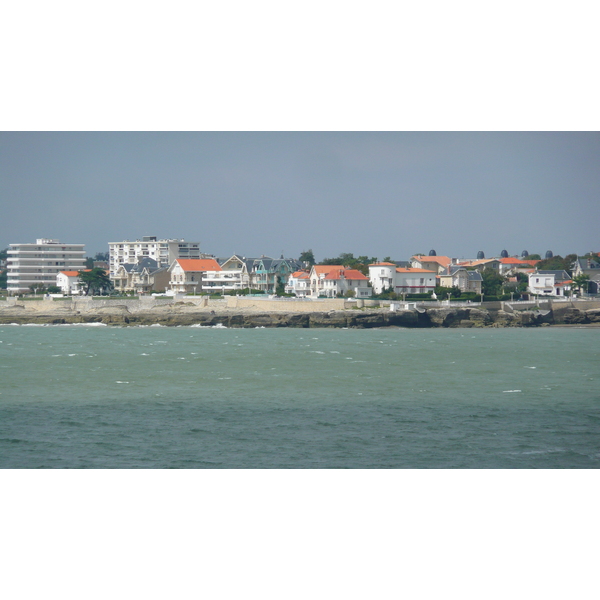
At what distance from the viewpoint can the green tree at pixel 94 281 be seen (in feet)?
109

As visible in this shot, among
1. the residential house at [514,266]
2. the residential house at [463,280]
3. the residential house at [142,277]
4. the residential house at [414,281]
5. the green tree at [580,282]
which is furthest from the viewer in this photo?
the residential house at [142,277]

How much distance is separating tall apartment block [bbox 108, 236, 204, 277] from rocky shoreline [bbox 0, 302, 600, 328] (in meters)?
16.0

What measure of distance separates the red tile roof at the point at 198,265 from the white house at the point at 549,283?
622 inches

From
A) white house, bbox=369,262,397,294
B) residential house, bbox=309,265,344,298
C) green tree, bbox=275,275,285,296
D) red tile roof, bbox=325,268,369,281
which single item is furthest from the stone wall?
green tree, bbox=275,275,285,296

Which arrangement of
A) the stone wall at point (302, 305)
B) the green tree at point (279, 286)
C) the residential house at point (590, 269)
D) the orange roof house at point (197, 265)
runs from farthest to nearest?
the orange roof house at point (197, 265), the green tree at point (279, 286), the residential house at point (590, 269), the stone wall at point (302, 305)

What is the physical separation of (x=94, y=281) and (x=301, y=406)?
26003 mm

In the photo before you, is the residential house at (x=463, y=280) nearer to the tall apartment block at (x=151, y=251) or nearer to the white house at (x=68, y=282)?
the white house at (x=68, y=282)

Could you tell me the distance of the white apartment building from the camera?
123ft

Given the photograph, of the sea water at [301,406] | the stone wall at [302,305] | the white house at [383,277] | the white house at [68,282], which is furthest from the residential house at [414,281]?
the white house at [68,282]

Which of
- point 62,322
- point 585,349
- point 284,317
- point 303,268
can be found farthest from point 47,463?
point 303,268

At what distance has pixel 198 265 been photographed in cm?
3559

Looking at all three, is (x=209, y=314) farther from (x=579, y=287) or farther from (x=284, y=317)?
(x=579, y=287)

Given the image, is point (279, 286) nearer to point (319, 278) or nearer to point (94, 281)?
point (319, 278)

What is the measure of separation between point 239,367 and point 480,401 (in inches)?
199
